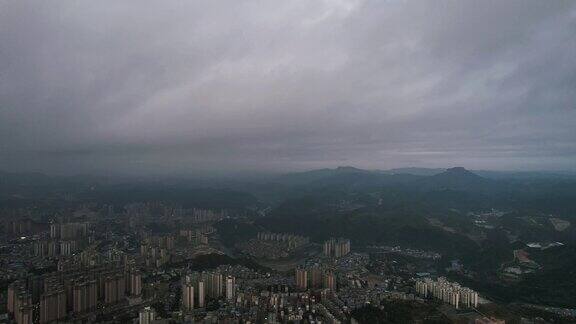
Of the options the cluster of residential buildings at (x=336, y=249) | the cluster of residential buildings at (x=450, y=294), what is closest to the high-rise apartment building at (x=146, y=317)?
the cluster of residential buildings at (x=450, y=294)

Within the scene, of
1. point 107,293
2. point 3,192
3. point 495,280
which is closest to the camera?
point 107,293

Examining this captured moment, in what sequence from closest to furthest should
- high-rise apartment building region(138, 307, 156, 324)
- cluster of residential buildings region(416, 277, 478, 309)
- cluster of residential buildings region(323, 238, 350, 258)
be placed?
high-rise apartment building region(138, 307, 156, 324), cluster of residential buildings region(416, 277, 478, 309), cluster of residential buildings region(323, 238, 350, 258)

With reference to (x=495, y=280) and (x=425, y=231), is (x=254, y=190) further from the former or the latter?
(x=495, y=280)

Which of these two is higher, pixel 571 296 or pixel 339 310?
pixel 339 310

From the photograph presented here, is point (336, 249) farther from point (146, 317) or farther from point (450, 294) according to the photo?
point (146, 317)

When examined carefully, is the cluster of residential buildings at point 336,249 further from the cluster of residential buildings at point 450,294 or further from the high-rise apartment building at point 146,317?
the high-rise apartment building at point 146,317

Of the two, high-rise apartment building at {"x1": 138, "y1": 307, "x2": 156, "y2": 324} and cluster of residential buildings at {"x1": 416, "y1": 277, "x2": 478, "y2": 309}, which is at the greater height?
high-rise apartment building at {"x1": 138, "y1": 307, "x2": 156, "y2": 324}

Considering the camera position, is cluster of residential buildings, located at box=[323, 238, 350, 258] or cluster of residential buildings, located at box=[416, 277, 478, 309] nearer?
cluster of residential buildings, located at box=[416, 277, 478, 309]

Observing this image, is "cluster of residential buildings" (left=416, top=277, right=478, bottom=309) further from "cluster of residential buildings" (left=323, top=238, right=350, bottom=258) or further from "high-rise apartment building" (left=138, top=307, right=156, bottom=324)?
"cluster of residential buildings" (left=323, top=238, right=350, bottom=258)

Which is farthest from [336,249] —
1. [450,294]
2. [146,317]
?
[146,317]

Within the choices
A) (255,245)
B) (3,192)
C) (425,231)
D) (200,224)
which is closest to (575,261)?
(425,231)

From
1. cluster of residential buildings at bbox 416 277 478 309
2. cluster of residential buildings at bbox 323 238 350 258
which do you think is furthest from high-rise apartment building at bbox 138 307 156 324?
cluster of residential buildings at bbox 323 238 350 258
